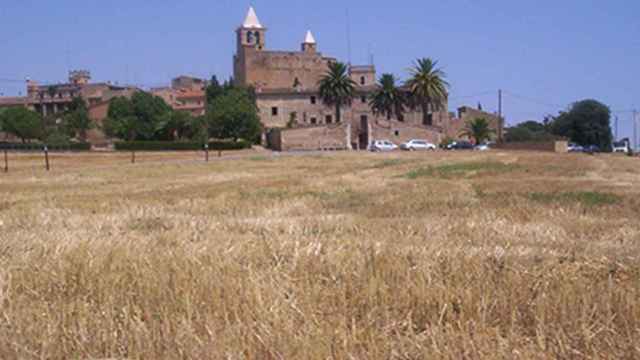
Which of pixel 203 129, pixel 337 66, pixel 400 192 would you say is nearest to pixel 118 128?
pixel 203 129

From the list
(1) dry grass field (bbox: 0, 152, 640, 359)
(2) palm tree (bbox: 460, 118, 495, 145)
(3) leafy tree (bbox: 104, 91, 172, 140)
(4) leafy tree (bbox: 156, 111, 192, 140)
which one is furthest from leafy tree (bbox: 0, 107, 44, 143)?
(1) dry grass field (bbox: 0, 152, 640, 359)

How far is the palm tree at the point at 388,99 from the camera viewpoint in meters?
143

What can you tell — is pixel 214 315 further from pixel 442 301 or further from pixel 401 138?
pixel 401 138

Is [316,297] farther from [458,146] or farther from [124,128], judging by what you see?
[124,128]

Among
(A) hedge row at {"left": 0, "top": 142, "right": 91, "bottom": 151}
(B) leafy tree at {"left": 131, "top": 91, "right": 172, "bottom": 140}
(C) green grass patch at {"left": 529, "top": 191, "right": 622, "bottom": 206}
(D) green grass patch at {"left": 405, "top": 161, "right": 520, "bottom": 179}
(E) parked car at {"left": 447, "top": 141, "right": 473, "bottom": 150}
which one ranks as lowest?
(E) parked car at {"left": 447, "top": 141, "right": 473, "bottom": 150}

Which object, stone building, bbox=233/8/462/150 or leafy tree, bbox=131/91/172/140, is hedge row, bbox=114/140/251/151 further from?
leafy tree, bbox=131/91/172/140

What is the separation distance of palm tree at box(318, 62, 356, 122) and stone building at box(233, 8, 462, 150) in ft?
5.47

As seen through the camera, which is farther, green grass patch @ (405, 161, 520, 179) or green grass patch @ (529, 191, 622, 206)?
green grass patch @ (405, 161, 520, 179)

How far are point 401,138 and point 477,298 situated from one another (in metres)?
125

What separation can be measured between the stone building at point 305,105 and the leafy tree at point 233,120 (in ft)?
11.8

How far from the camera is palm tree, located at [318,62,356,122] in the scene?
142 metres

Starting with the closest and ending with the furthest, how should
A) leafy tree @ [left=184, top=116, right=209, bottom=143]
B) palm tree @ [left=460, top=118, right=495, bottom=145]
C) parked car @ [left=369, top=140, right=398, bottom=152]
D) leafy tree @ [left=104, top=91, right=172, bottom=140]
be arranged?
1. parked car @ [left=369, top=140, right=398, bottom=152]
2. leafy tree @ [left=184, top=116, right=209, bottom=143]
3. leafy tree @ [left=104, top=91, right=172, bottom=140]
4. palm tree @ [left=460, top=118, right=495, bottom=145]

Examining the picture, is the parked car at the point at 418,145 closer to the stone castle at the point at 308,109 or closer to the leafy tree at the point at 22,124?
the stone castle at the point at 308,109

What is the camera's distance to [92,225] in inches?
546
